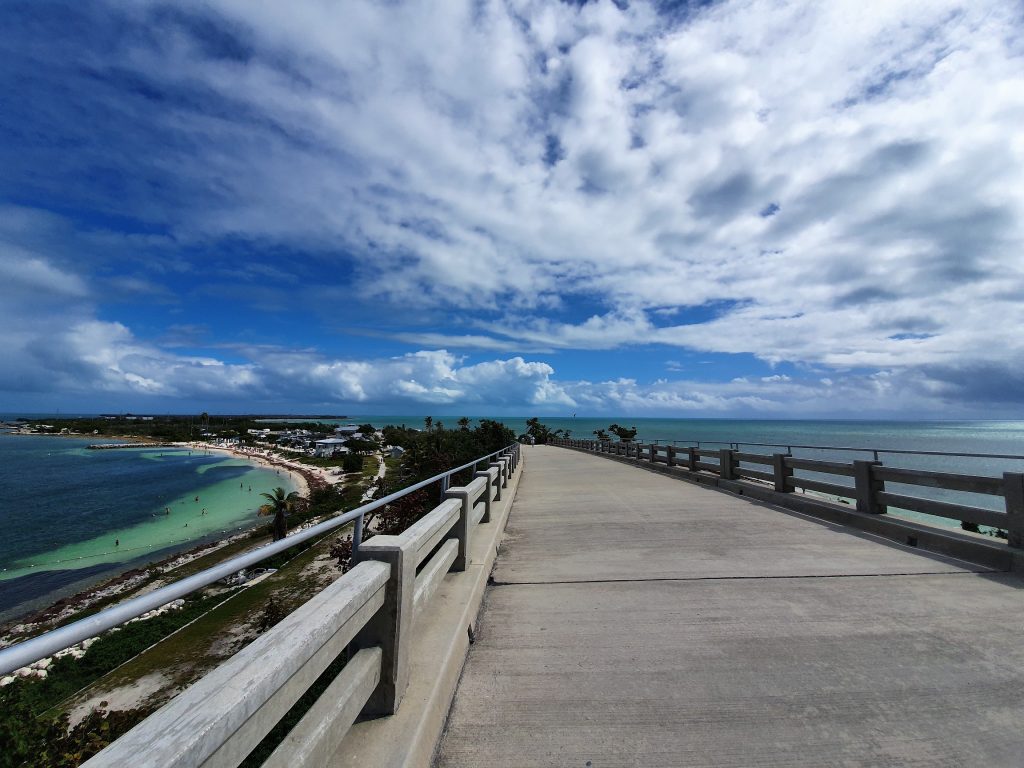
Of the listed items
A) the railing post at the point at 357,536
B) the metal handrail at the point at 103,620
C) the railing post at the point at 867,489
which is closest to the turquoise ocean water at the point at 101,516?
the railing post at the point at 357,536

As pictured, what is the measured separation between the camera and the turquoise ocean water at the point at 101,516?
36.7 m

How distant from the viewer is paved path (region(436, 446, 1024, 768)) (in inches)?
115

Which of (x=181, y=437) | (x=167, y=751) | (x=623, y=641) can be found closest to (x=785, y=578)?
(x=623, y=641)

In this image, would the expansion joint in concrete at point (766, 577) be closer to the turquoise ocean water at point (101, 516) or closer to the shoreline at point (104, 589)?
the shoreline at point (104, 589)

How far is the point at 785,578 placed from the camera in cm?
557

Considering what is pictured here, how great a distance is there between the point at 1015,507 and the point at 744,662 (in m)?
4.40

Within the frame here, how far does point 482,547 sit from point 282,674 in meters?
4.57

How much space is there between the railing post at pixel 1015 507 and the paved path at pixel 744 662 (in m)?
0.55

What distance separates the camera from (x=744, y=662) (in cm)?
379

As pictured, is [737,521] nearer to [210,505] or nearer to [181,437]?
[210,505]

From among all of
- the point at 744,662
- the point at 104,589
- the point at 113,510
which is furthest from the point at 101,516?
the point at 744,662

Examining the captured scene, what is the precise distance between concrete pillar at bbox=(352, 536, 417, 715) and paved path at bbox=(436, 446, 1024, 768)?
0.49m

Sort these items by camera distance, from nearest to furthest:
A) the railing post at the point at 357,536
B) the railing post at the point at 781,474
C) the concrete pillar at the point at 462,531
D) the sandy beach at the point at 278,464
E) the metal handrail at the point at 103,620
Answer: the metal handrail at the point at 103,620, the railing post at the point at 357,536, the concrete pillar at the point at 462,531, the railing post at the point at 781,474, the sandy beach at the point at 278,464

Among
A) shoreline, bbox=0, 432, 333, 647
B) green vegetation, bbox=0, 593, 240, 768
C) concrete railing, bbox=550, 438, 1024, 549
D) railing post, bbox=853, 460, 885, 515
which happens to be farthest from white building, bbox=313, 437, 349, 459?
railing post, bbox=853, 460, 885, 515
